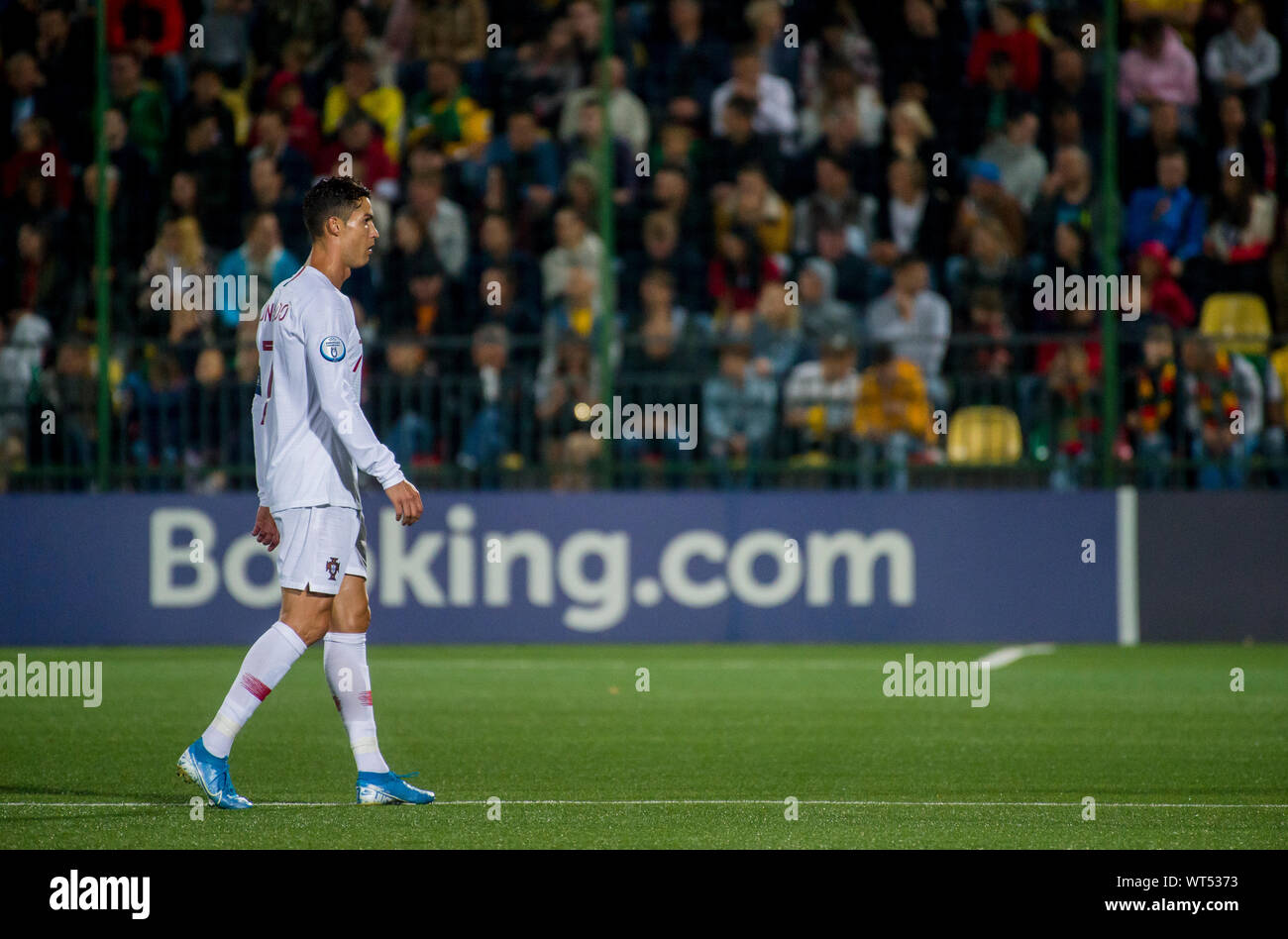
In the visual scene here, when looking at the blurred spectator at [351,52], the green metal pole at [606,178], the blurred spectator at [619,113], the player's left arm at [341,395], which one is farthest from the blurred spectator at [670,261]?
the player's left arm at [341,395]

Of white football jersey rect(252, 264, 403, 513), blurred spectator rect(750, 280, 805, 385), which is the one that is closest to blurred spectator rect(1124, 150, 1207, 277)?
blurred spectator rect(750, 280, 805, 385)

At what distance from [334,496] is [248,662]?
1.89ft

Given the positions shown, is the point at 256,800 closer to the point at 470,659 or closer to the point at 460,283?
the point at 470,659

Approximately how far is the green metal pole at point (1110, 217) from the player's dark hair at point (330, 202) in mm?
7387

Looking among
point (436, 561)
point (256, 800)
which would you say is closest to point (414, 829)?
point (256, 800)

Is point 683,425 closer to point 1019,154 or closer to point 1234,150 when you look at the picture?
point 1019,154

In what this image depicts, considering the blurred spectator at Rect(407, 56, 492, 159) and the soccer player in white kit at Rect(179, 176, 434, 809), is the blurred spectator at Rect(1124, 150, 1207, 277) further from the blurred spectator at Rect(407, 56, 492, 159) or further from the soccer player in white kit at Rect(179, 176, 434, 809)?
the soccer player in white kit at Rect(179, 176, 434, 809)

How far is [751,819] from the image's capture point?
6.27 meters

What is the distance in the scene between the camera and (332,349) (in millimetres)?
6453

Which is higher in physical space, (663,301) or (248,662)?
(663,301)

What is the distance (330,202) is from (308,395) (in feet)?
1.97

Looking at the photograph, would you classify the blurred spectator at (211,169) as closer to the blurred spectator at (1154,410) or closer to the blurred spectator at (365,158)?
the blurred spectator at (365,158)

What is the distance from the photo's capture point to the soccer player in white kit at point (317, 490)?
21.2 feet

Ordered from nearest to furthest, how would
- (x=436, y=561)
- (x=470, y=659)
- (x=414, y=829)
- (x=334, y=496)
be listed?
1. (x=414, y=829)
2. (x=334, y=496)
3. (x=470, y=659)
4. (x=436, y=561)
